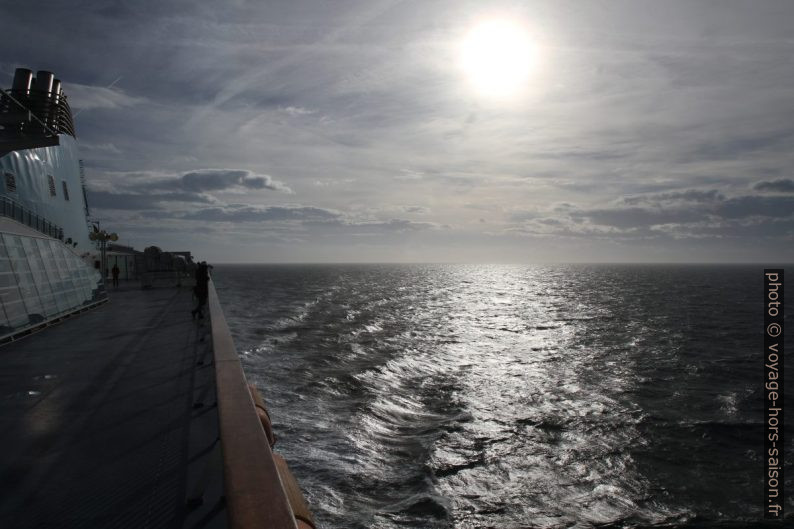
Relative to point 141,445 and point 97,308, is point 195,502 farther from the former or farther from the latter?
point 97,308

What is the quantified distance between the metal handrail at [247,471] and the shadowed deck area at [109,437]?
2.93 feet

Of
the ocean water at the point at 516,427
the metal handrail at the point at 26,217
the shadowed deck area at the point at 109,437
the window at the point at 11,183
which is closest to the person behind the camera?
the shadowed deck area at the point at 109,437

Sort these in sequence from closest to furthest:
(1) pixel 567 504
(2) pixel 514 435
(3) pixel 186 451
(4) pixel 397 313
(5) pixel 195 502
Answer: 1. (5) pixel 195 502
2. (3) pixel 186 451
3. (1) pixel 567 504
4. (2) pixel 514 435
5. (4) pixel 397 313

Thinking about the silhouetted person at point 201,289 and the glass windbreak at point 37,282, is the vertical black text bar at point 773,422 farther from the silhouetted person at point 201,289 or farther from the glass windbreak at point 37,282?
the glass windbreak at point 37,282

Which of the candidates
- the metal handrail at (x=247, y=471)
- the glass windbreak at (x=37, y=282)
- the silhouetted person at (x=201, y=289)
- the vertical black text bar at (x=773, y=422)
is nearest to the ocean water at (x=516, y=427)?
the vertical black text bar at (x=773, y=422)

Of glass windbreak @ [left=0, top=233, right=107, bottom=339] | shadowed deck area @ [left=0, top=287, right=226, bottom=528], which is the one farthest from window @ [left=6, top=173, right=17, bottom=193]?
shadowed deck area @ [left=0, top=287, right=226, bottom=528]

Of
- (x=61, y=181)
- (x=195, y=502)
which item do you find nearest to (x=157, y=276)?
(x=61, y=181)

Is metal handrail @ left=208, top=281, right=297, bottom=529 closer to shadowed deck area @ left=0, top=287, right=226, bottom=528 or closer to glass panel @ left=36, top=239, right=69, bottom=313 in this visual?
shadowed deck area @ left=0, top=287, right=226, bottom=528

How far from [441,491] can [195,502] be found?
26.3 ft

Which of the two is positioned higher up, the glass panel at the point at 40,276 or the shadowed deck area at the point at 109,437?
the glass panel at the point at 40,276

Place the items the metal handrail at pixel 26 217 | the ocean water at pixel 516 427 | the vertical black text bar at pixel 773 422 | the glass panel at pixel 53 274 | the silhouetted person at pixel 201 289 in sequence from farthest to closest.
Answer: the metal handrail at pixel 26 217, the glass panel at pixel 53 274, the silhouetted person at pixel 201 289, the vertical black text bar at pixel 773 422, the ocean water at pixel 516 427

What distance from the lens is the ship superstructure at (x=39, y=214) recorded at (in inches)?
542

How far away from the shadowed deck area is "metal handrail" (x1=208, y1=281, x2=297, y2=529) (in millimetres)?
894

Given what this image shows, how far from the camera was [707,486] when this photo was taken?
478 inches
